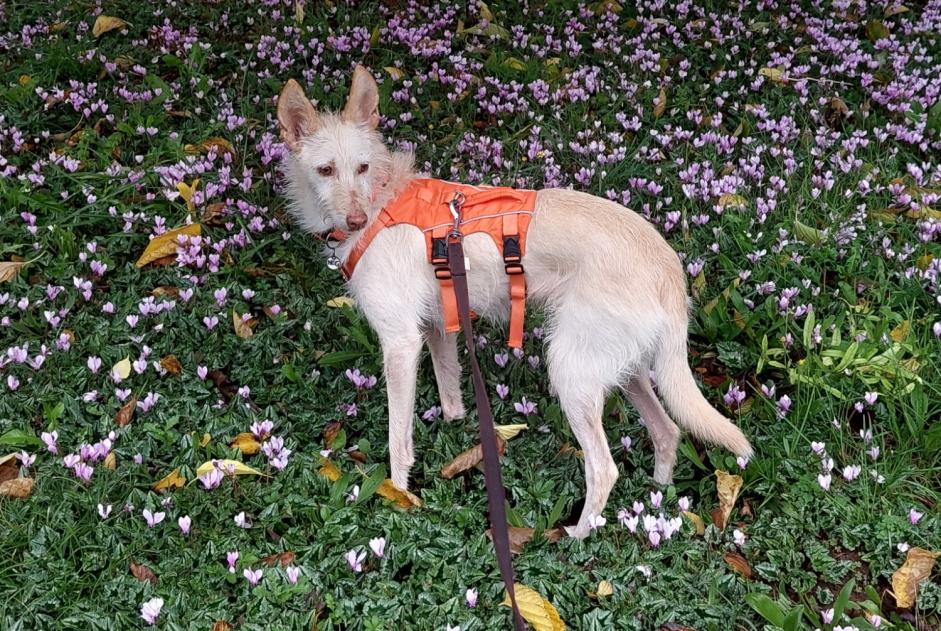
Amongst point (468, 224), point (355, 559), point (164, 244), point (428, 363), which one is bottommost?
point (428, 363)

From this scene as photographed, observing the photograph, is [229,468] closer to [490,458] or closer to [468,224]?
[490,458]

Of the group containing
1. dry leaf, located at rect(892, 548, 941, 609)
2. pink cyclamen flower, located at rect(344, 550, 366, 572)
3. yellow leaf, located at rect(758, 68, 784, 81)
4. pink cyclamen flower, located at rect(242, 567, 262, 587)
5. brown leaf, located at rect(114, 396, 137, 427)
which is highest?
yellow leaf, located at rect(758, 68, 784, 81)

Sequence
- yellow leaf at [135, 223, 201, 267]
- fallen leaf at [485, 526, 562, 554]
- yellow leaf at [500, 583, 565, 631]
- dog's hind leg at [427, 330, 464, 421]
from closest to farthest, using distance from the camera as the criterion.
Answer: yellow leaf at [500, 583, 565, 631]
fallen leaf at [485, 526, 562, 554]
dog's hind leg at [427, 330, 464, 421]
yellow leaf at [135, 223, 201, 267]

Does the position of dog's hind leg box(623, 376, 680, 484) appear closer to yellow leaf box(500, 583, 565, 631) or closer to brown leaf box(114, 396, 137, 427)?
yellow leaf box(500, 583, 565, 631)

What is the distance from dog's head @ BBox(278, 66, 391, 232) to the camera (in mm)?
3703

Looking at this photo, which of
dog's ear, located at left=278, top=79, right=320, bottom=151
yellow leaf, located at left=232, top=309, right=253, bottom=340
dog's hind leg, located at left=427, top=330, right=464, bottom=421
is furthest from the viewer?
yellow leaf, located at left=232, top=309, right=253, bottom=340

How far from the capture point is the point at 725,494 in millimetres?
3572

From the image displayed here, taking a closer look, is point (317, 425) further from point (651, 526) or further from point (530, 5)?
point (530, 5)

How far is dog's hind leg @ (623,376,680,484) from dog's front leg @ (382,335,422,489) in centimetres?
110

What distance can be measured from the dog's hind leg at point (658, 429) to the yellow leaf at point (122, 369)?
2785 millimetres

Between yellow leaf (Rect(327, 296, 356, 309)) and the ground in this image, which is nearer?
the ground

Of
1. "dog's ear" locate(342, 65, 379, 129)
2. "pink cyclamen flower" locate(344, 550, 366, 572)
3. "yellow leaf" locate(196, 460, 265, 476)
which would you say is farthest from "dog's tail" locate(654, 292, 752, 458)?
"yellow leaf" locate(196, 460, 265, 476)

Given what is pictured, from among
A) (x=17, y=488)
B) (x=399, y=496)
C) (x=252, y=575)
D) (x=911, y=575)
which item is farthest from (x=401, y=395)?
(x=911, y=575)

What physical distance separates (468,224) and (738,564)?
1.98 m
